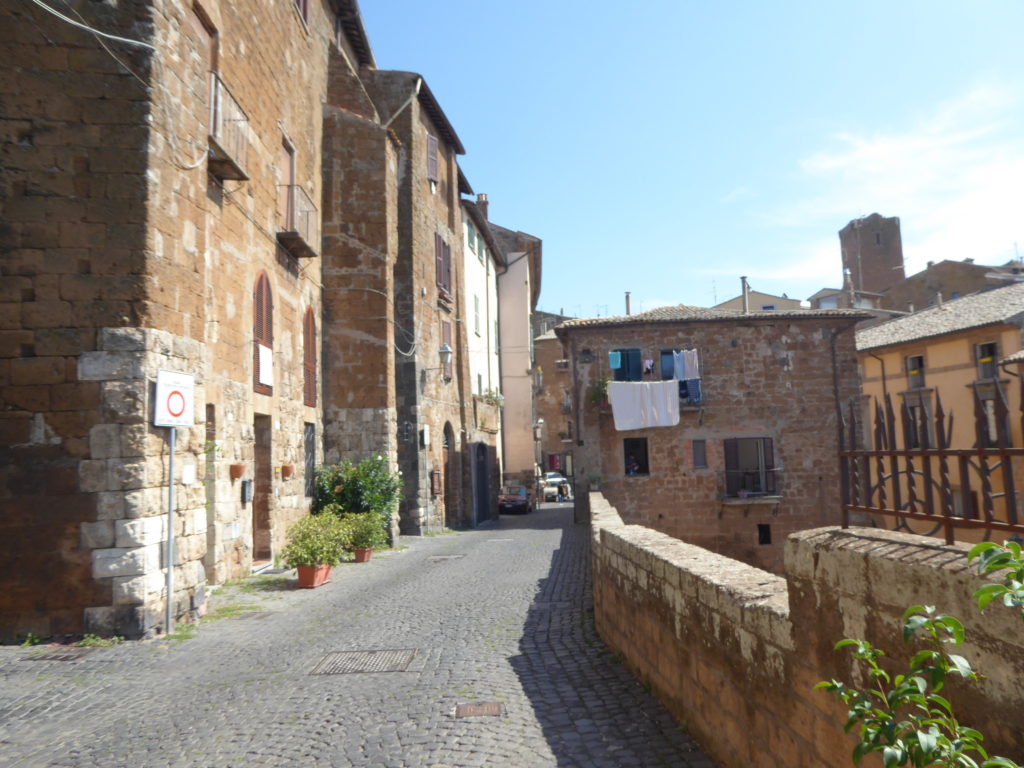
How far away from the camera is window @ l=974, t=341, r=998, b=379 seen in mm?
26125

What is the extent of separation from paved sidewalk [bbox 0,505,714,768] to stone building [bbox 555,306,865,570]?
563 inches

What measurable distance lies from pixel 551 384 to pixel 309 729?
157 ft

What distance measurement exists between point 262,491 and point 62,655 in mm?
6180

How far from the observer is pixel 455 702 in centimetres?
567

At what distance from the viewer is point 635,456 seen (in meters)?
23.9

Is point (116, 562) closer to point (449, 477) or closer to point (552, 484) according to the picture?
point (449, 477)

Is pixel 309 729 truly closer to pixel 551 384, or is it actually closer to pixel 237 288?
pixel 237 288

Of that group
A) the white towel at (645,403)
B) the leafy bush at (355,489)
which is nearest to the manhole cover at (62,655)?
the leafy bush at (355,489)

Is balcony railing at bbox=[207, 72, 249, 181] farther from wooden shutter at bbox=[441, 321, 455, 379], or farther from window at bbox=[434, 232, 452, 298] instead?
wooden shutter at bbox=[441, 321, 455, 379]

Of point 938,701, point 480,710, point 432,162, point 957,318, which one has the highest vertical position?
point 432,162

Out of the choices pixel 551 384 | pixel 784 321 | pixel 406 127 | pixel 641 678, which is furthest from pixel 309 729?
pixel 551 384

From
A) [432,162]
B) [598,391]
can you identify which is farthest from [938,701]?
[432,162]

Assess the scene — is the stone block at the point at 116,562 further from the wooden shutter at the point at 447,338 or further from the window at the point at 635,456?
the window at the point at 635,456

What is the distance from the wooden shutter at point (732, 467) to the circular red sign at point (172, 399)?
18376 mm
